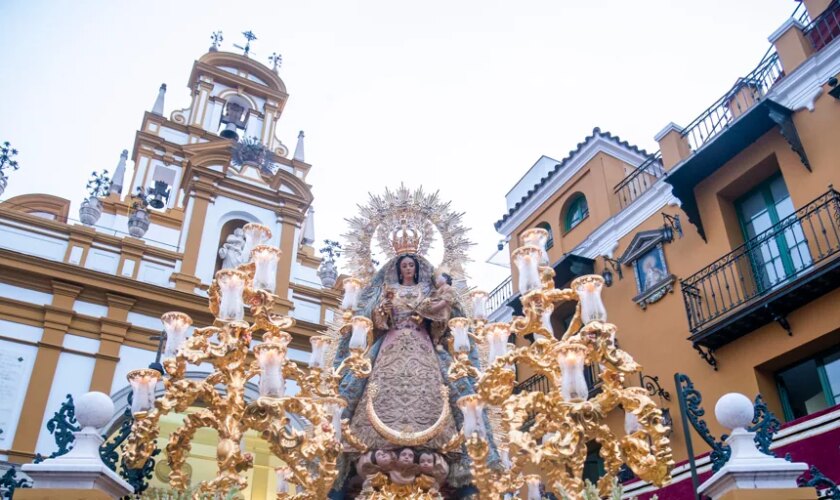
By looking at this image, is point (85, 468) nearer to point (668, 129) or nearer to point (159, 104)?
point (668, 129)

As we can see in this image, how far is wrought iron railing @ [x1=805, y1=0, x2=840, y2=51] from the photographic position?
9898mm

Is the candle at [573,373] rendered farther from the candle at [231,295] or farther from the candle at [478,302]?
the candle at [231,295]

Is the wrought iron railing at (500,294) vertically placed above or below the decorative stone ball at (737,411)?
above

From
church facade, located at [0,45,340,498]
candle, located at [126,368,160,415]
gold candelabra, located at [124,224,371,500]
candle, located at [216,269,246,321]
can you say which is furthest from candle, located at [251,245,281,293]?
church facade, located at [0,45,340,498]

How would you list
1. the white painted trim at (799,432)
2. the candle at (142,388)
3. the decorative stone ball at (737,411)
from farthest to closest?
1. the white painted trim at (799,432)
2. the candle at (142,388)
3. the decorative stone ball at (737,411)

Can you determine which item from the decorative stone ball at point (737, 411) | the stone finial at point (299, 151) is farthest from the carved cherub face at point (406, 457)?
the stone finial at point (299, 151)

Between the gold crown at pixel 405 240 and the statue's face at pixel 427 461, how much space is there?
2353mm

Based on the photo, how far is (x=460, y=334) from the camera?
6504 millimetres

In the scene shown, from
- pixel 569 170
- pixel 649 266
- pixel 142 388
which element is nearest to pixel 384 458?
pixel 142 388

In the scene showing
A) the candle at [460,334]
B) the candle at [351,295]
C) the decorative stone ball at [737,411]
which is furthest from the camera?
the candle at [351,295]

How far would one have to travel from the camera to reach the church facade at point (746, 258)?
8.57 meters

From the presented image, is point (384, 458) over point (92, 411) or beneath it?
beneath

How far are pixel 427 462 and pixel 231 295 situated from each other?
2095 mm

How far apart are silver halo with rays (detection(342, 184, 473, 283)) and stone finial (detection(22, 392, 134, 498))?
3180 mm
